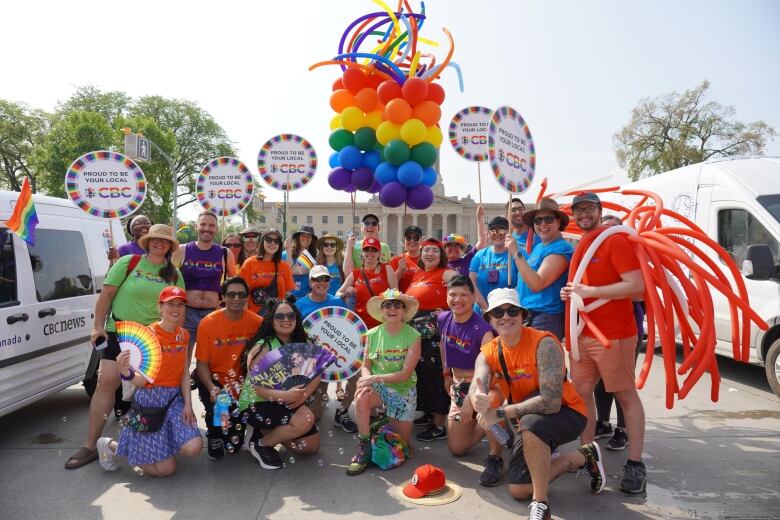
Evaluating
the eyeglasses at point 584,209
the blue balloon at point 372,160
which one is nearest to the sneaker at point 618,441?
the eyeglasses at point 584,209

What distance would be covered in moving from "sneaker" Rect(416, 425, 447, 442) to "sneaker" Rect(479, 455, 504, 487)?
884 mm

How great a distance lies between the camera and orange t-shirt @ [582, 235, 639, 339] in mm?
3379

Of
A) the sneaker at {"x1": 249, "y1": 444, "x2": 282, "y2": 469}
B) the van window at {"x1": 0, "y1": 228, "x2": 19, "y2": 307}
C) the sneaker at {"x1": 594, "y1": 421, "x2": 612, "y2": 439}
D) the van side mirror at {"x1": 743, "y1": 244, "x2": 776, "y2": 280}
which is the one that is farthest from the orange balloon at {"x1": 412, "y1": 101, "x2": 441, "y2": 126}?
the van window at {"x1": 0, "y1": 228, "x2": 19, "y2": 307}

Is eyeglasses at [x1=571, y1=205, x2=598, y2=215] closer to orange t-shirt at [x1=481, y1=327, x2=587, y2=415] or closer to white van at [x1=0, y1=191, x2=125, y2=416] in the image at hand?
orange t-shirt at [x1=481, y1=327, x2=587, y2=415]

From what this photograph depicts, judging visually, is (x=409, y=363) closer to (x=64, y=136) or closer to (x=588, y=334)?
(x=588, y=334)

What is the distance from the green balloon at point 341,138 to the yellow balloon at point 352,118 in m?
0.15

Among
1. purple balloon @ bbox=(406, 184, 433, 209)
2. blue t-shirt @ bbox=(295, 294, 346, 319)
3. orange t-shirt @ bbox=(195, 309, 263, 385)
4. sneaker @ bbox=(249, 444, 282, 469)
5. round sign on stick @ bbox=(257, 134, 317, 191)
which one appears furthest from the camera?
round sign on stick @ bbox=(257, 134, 317, 191)

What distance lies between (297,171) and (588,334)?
4.82 meters

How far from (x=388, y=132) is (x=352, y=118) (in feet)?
1.83

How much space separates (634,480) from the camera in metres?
3.25

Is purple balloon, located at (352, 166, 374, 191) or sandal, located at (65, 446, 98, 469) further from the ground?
purple balloon, located at (352, 166, 374, 191)

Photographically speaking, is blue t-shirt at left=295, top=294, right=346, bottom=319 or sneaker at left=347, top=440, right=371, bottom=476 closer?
sneaker at left=347, top=440, right=371, bottom=476

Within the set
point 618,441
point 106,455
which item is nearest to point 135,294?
point 106,455

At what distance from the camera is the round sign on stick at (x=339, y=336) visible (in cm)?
423
